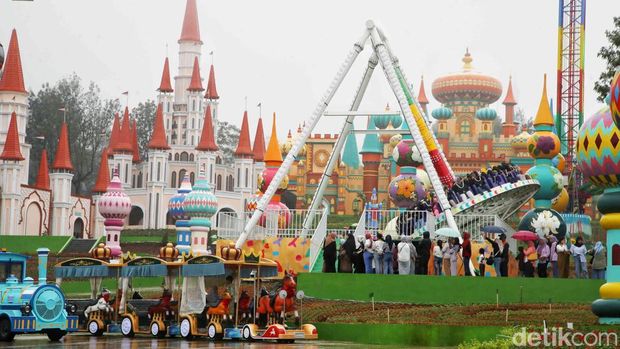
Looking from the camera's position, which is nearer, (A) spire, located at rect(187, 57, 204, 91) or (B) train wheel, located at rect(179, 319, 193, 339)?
(B) train wheel, located at rect(179, 319, 193, 339)

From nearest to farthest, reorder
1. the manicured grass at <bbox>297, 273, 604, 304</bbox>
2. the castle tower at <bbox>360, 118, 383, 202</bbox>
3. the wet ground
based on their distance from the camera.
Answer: the wet ground → the manicured grass at <bbox>297, 273, 604, 304</bbox> → the castle tower at <bbox>360, 118, 383, 202</bbox>

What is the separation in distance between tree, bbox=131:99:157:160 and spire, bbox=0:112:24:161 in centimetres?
3080

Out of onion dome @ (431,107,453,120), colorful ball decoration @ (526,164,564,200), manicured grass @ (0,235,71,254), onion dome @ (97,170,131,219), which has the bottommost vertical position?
manicured grass @ (0,235,71,254)

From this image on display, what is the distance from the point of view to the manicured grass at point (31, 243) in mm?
48562

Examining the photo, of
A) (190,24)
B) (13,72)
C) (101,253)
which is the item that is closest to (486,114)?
(190,24)

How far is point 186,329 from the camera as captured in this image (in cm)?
1977

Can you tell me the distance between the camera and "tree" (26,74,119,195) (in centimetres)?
8331

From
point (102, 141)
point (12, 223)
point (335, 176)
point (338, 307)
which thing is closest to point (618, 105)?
point (338, 307)

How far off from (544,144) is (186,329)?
1666 cm

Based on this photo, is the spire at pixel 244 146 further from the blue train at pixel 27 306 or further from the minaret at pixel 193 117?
the blue train at pixel 27 306

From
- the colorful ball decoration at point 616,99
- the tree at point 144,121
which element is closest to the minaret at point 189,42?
the tree at point 144,121

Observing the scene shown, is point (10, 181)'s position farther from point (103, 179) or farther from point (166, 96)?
point (166, 96)

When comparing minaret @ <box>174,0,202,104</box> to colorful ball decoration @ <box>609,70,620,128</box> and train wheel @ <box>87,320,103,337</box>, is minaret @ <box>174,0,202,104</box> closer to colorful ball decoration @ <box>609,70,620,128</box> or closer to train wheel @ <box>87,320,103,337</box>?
train wheel @ <box>87,320,103,337</box>

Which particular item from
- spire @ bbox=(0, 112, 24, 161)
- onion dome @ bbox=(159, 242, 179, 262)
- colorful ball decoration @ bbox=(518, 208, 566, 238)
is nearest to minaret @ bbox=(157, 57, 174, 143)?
spire @ bbox=(0, 112, 24, 161)
